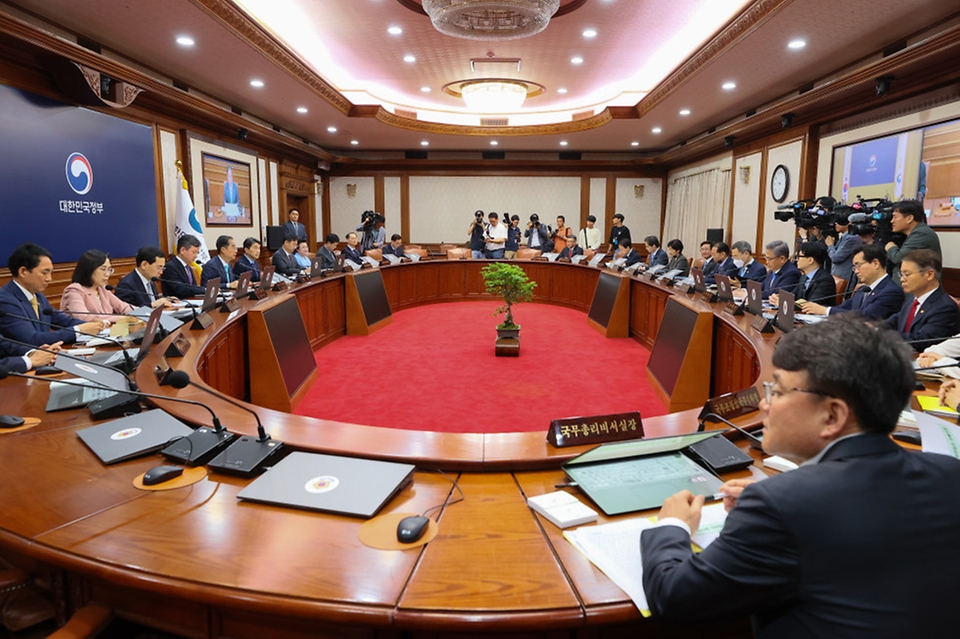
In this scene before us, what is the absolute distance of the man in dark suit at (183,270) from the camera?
15.4 feet

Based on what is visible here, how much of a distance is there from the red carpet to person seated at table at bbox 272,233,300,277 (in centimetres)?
99

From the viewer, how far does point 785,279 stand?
4.80 meters

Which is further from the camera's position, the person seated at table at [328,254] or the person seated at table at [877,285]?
the person seated at table at [328,254]

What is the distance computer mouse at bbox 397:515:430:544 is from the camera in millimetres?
1116

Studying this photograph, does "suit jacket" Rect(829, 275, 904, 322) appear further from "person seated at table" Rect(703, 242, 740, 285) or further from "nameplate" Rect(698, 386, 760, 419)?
"person seated at table" Rect(703, 242, 740, 285)

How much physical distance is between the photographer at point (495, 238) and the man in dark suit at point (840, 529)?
8879 mm

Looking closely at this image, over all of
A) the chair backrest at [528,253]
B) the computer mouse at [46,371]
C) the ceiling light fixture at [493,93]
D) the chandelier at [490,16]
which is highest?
the ceiling light fixture at [493,93]

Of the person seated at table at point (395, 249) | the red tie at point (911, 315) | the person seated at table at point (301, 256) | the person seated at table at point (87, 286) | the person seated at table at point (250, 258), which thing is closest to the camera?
the red tie at point (911, 315)

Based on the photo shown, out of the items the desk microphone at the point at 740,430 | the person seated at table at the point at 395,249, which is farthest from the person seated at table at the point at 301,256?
the desk microphone at the point at 740,430

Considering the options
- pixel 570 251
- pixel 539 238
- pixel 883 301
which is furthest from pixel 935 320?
pixel 539 238

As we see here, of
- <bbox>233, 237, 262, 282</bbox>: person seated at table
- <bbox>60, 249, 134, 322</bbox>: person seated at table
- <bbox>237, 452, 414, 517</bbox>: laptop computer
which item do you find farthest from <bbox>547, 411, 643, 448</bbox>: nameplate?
<bbox>233, 237, 262, 282</bbox>: person seated at table

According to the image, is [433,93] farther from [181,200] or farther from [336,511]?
[336,511]

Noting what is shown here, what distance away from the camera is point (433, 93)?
8570 mm

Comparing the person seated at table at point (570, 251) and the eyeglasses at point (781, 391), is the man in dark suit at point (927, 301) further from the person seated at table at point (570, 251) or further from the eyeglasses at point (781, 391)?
the person seated at table at point (570, 251)
